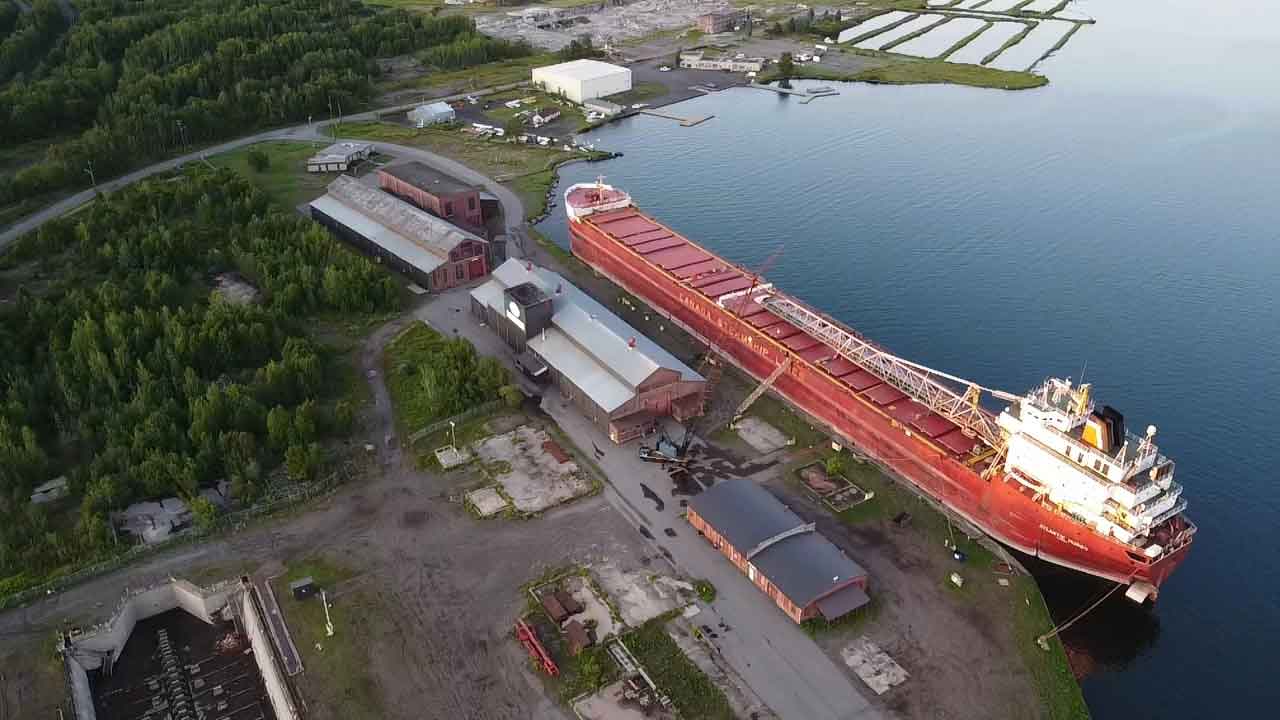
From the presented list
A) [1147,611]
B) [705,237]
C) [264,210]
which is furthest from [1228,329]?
[264,210]

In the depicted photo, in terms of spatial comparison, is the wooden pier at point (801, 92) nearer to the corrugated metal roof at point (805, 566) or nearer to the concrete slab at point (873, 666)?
the corrugated metal roof at point (805, 566)

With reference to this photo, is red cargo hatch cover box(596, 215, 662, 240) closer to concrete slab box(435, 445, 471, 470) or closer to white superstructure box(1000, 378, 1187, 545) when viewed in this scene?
concrete slab box(435, 445, 471, 470)

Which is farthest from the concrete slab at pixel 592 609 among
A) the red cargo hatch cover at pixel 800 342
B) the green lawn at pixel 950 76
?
the green lawn at pixel 950 76

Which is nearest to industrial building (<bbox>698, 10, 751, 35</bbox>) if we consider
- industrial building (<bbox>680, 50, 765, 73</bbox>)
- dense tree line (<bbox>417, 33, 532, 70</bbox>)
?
industrial building (<bbox>680, 50, 765, 73</bbox>)

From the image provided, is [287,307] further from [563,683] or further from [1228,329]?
[1228,329]

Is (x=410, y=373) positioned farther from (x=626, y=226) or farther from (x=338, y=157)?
(x=338, y=157)
